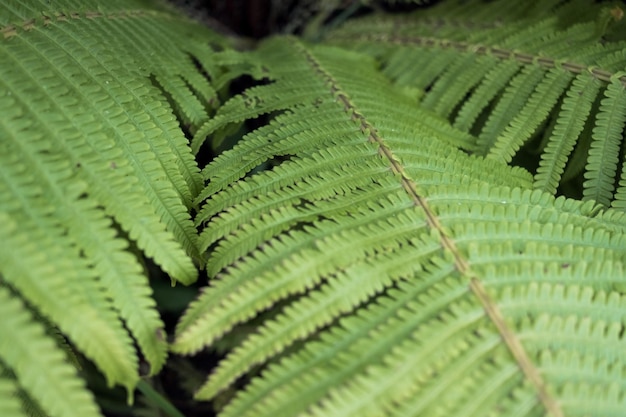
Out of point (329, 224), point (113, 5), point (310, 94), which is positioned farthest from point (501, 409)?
point (113, 5)

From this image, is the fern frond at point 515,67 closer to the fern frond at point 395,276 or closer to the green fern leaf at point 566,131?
the green fern leaf at point 566,131

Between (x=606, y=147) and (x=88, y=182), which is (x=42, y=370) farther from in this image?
(x=606, y=147)

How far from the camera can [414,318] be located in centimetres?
79

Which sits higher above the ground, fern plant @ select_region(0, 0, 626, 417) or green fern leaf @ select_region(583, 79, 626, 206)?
green fern leaf @ select_region(583, 79, 626, 206)

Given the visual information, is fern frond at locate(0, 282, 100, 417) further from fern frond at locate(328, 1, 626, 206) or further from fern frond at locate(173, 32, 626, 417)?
A: fern frond at locate(328, 1, 626, 206)

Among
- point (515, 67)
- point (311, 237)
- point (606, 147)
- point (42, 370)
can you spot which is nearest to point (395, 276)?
point (311, 237)

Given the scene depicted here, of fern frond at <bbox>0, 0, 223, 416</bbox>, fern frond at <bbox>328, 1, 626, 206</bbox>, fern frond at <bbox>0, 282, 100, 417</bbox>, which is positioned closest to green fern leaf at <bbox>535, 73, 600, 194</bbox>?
fern frond at <bbox>328, 1, 626, 206</bbox>

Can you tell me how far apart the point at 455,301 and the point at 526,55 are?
947mm

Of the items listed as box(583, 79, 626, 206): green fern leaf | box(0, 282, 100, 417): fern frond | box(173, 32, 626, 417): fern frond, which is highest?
box(583, 79, 626, 206): green fern leaf

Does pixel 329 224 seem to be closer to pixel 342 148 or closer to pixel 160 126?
pixel 342 148

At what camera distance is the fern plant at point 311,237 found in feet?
2.36

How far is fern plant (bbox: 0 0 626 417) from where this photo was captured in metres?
0.72

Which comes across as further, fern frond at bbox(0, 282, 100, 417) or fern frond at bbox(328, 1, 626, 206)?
fern frond at bbox(328, 1, 626, 206)

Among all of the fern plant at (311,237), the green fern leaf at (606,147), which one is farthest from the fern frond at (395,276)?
the green fern leaf at (606,147)
